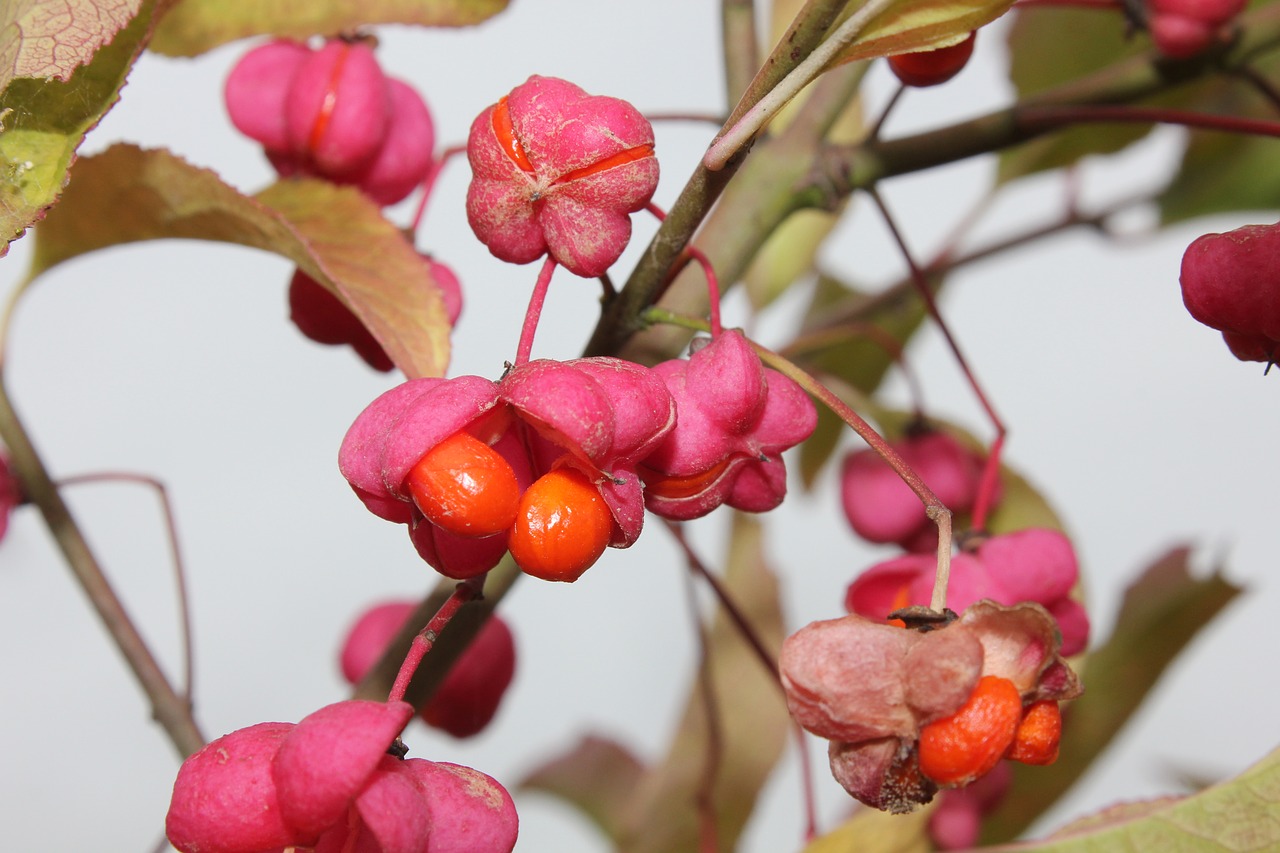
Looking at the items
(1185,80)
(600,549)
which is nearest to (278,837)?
(600,549)

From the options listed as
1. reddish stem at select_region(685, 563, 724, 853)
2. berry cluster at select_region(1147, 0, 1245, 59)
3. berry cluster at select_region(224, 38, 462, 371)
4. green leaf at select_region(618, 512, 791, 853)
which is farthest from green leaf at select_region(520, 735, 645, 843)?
berry cluster at select_region(1147, 0, 1245, 59)

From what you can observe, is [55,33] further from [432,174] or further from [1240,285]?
[1240,285]

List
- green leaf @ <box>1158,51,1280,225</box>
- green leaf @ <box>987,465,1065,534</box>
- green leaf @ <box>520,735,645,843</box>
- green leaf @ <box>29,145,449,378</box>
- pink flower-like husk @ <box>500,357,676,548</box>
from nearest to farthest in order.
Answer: pink flower-like husk @ <box>500,357,676,548</box>
green leaf @ <box>29,145,449,378</box>
green leaf @ <box>987,465,1065,534</box>
green leaf @ <box>1158,51,1280,225</box>
green leaf @ <box>520,735,645,843</box>

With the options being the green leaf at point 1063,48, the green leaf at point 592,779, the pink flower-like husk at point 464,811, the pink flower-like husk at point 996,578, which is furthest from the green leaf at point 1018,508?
the green leaf at point 592,779

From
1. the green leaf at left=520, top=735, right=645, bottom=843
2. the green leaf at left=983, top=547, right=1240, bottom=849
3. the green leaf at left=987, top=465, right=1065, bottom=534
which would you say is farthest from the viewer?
the green leaf at left=520, top=735, right=645, bottom=843

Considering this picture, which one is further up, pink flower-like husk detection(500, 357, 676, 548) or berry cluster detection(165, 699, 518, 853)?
pink flower-like husk detection(500, 357, 676, 548)

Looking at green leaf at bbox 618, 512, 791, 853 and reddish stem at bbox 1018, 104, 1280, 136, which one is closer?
reddish stem at bbox 1018, 104, 1280, 136

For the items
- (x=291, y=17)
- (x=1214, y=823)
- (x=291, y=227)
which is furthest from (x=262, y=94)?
(x=1214, y=823)

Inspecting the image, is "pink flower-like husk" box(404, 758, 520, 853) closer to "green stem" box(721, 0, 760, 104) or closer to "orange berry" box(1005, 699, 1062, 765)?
"orange berry" box(1005, 699, 1062, 765)
